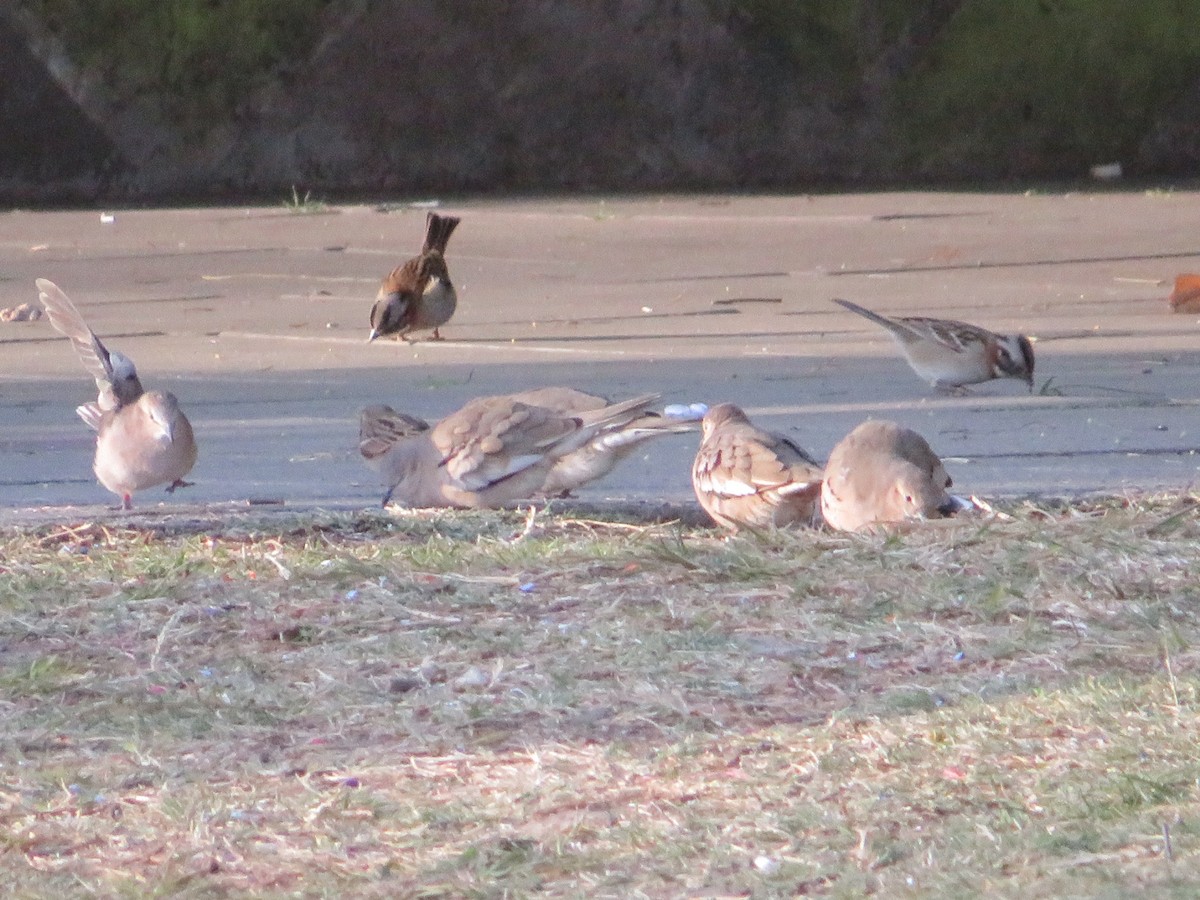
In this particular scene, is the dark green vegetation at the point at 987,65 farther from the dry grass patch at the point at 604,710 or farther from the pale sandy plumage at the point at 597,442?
the dry grass patch at the point at 604,710

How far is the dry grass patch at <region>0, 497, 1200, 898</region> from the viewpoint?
3.52 meters

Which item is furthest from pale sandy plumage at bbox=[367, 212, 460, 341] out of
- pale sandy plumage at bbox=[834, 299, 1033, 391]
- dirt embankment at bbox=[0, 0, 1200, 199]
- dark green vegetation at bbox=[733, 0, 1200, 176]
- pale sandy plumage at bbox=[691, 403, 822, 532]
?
dark green vegetation at bbox=[733, 0, 1200, 176]

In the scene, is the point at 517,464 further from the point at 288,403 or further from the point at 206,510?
the point at 288,403

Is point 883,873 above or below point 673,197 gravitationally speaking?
below

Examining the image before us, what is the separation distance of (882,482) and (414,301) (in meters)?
5.68

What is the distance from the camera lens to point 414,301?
1108 cm

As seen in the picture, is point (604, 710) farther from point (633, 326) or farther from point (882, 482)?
point (633, 326)

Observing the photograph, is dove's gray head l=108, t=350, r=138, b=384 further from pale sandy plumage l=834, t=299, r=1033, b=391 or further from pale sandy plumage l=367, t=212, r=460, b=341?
pale sandy plumage l=834, t=299, r=1033, b=391

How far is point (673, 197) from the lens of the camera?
55.0ft

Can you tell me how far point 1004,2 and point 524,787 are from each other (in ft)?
50.0

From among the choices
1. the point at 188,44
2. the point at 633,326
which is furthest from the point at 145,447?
the point at 188,44

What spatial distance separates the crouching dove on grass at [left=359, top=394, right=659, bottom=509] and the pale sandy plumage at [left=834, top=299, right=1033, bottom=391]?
2664 mm

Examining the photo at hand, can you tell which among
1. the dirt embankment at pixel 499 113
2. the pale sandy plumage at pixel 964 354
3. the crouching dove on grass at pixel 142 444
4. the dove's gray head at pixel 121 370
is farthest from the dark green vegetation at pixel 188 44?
the crouching dove on grass at pixel 142 444

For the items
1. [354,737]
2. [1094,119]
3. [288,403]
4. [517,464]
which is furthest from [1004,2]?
[354,737]
